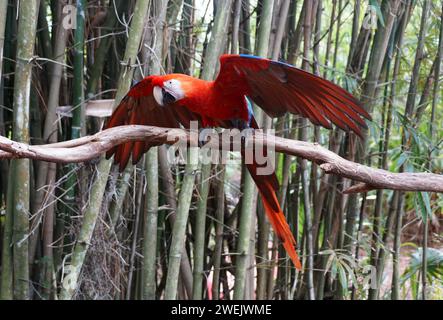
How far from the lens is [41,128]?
7.62 feet

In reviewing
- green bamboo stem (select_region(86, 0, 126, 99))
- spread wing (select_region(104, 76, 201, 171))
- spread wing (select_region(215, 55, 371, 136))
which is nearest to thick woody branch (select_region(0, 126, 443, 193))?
spread wing (select_region(215, 55, 371, 136))

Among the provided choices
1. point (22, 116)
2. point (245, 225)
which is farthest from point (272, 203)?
point (22, 116)

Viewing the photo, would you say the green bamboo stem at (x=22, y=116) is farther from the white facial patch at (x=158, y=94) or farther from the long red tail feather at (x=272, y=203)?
the long red tail feather at (x=272, y=203)

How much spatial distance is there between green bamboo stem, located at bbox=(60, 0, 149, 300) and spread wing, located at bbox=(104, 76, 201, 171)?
4cm

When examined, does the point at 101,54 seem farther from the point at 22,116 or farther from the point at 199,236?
the point at 199,236

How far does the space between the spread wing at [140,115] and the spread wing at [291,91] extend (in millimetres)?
249

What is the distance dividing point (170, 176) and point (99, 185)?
0.52 metres

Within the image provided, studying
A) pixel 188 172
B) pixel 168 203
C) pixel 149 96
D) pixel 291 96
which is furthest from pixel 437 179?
pixel 168 203

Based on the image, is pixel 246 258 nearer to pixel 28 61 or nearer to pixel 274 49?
pixel 274 49

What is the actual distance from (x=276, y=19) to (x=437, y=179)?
932 mm

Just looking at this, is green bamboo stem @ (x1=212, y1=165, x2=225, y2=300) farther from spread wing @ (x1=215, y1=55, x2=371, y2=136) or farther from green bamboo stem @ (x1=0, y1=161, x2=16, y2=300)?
green bamboo stem @ (x1=0, y1=161, x2=16, y2=300)

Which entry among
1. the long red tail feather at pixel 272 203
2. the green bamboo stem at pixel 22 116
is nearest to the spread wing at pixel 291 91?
the long red tail feather at pixel 272 203

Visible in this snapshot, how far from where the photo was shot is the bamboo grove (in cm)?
207

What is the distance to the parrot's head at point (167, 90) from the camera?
1.85 meters
